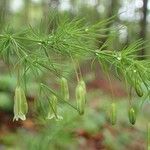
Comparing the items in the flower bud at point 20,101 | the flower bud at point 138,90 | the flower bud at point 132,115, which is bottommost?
the flower bud at point 132,115

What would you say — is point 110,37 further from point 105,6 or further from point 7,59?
point 105,6

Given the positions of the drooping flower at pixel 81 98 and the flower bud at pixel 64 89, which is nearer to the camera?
the drooping flower at pixel 81 98

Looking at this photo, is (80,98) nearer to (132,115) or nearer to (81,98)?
(81,98)

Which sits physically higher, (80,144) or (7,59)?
(7,59)

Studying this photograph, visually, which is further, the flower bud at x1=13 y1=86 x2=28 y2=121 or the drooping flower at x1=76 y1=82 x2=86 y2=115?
the flower bud at x1=13 y1=86 x2=28 y2=121

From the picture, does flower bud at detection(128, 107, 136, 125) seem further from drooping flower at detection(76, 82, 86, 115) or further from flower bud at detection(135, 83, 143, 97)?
drooping flower at detection(76, 82, 86, 115)

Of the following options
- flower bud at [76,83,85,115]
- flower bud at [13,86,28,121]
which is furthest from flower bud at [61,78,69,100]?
flower bud at [13,86,28,121]

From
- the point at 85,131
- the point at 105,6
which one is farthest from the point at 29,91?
the point at 105,6

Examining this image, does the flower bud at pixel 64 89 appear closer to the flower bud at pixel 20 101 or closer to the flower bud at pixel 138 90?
the flower bud at pixel 20 101

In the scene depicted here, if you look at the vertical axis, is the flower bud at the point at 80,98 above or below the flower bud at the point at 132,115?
above

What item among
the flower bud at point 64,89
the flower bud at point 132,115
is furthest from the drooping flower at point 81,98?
the flower bud at point 132,115

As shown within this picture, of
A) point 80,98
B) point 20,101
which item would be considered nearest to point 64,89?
point 80,98
